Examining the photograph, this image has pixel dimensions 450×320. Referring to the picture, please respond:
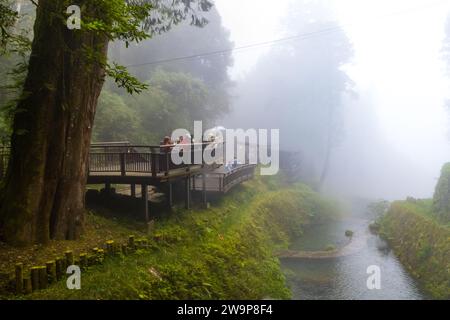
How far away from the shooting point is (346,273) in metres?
17.1

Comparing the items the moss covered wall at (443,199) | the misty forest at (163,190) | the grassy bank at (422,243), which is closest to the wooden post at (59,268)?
the misty forest at (163,190)

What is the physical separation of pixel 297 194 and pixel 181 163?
→ 18.3 m

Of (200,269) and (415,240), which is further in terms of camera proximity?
(415,240)

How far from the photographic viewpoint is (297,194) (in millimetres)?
31422

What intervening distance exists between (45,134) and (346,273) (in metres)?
13.9

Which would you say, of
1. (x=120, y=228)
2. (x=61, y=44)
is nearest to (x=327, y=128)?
(x=120, y=228)

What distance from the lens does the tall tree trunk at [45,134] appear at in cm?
974

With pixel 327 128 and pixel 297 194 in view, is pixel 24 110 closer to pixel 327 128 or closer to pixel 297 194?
pixel 297 194

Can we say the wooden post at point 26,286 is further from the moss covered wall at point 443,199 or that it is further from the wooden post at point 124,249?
the moss covered wall at point 443,199

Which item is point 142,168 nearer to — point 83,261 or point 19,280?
point 83,261

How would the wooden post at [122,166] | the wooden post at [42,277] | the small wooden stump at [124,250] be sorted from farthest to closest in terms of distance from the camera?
the wooden post at [122,166] → the small wooden stump at [124,250] → the wooden post at [42,277]

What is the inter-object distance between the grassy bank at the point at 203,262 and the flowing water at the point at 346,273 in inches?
42.6

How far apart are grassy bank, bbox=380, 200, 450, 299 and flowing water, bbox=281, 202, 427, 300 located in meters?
0.54

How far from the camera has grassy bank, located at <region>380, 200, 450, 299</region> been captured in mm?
15570
